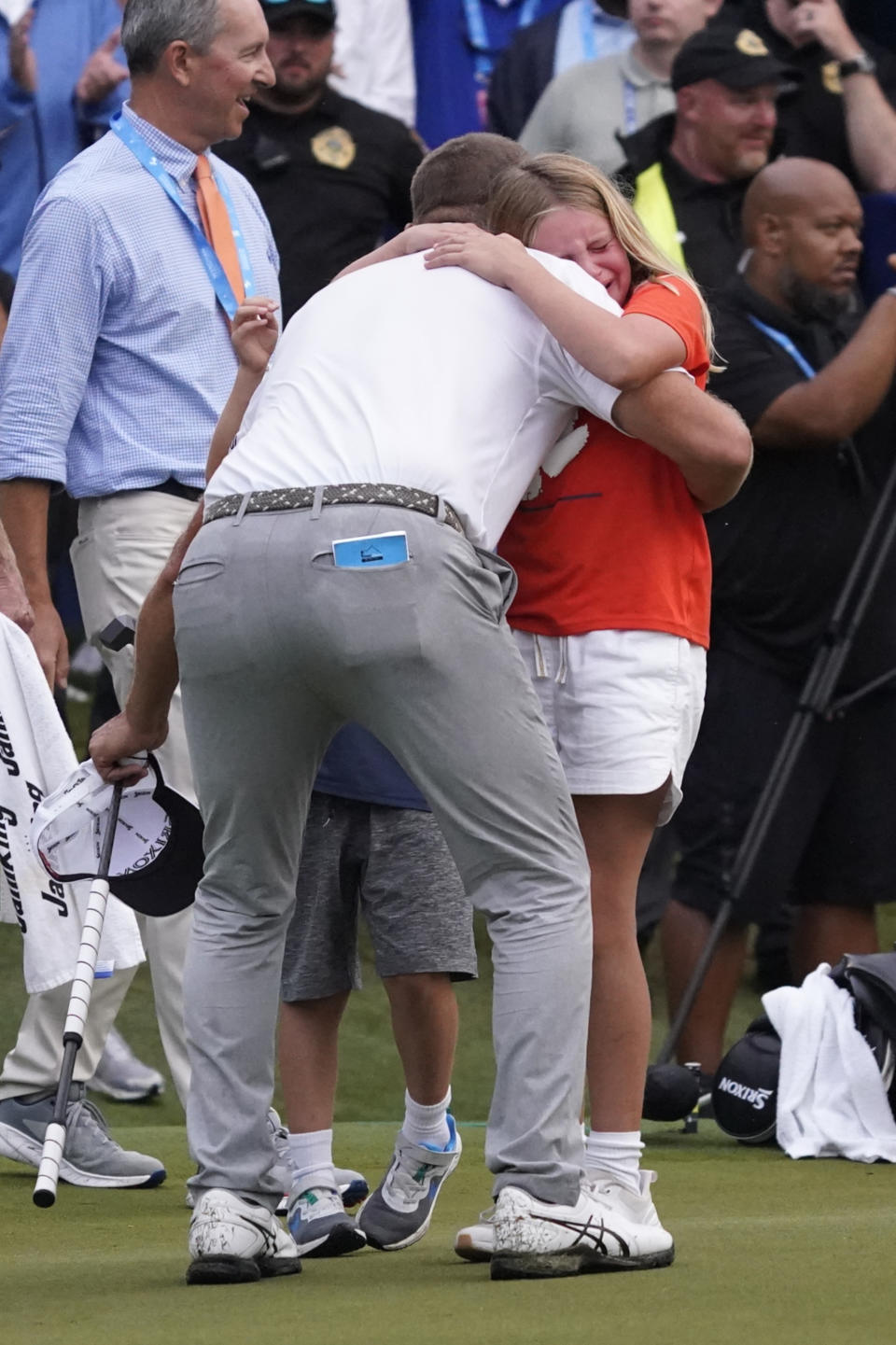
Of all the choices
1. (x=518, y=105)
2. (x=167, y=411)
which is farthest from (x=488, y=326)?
(x=518, y=105)

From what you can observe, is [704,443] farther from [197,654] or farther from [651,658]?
[197,654]

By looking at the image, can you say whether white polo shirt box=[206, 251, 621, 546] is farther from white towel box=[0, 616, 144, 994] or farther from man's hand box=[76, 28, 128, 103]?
man's hand box=[76, 28, 128, 103]

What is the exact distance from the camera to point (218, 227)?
4.21 metres

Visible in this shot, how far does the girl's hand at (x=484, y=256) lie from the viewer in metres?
2.77

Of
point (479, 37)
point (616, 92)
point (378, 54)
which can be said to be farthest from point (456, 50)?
point (616, 92)

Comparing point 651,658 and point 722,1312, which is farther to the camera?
point 651,658

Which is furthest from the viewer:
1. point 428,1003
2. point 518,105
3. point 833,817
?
point 518,105

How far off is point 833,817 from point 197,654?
3.02 m

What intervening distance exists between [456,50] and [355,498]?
469 centimetres

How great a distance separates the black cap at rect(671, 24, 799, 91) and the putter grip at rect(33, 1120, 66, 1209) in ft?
12.7

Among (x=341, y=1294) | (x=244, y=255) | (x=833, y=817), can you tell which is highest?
(x=244, y=255)

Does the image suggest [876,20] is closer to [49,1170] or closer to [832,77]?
[832,77]

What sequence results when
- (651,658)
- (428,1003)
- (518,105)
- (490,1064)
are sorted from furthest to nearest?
(518,105)
(490,1064)
(428,1003)
(651,658)

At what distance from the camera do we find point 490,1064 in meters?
5.86
